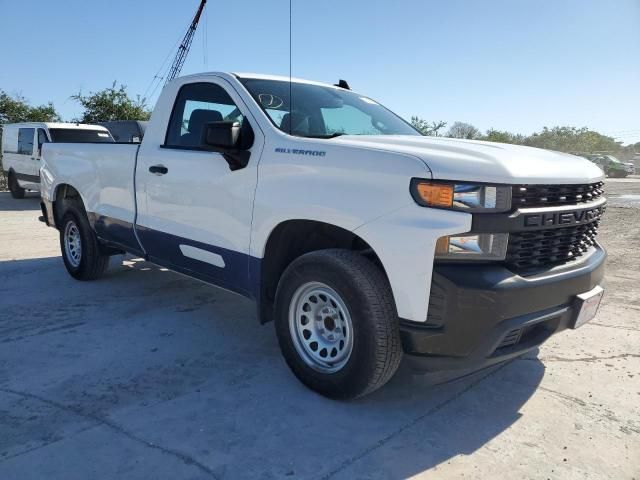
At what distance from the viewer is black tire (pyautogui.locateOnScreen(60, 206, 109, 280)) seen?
220 inches

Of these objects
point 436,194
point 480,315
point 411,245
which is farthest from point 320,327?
point 436,194

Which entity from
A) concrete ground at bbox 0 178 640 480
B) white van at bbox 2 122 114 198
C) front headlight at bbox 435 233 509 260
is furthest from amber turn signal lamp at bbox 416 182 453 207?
white van at bbox 2 122 114 198

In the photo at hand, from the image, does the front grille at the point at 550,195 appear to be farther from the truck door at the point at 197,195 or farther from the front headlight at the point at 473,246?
the truck door at the point at 197,195

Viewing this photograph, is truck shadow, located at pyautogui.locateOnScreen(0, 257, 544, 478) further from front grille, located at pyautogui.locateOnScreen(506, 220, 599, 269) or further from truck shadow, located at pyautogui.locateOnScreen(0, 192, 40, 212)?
truck shadow, located at pyautogui.locateOnScreen(0, 192, 40, 212)

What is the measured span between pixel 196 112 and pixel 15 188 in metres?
14.1

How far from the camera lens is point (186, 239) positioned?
4102 millimetres

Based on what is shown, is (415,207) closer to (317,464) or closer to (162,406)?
(317,464)

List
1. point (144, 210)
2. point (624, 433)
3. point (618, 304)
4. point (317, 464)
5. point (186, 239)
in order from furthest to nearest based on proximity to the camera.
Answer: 1. point (618, 304)
2. point (144, 210)
3. point (186, 239)
4. point (624, 433)
5. point (317, 464)

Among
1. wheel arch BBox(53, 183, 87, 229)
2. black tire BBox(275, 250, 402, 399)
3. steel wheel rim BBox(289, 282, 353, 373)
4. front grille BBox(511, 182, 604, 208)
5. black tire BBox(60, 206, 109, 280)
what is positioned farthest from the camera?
wheel arch BBox(53, 183, 87, 229)

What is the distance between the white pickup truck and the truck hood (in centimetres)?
1

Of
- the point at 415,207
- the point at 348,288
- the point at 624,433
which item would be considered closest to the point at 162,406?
the point at 348,288

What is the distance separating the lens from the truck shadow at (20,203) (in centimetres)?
1341

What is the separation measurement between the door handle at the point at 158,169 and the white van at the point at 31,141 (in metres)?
10.8

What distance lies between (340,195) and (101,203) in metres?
3.19
